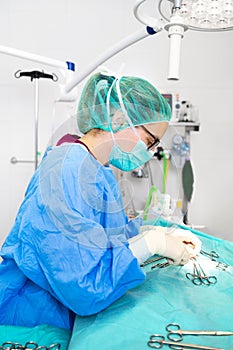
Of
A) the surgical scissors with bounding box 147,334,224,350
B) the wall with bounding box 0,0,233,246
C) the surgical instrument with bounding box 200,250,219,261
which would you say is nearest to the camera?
the surgical scissors with bounding box 147,334,224,350

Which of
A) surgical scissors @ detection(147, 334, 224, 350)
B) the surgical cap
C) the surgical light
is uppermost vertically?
the surgical light

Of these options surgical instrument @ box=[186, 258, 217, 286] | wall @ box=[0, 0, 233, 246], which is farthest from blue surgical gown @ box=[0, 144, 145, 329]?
wall @ box=[0, 0, 233, 246]

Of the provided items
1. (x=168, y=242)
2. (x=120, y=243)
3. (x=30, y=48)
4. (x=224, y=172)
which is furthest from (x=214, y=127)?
(x=120, y=243)

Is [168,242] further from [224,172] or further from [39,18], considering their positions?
[39,18]

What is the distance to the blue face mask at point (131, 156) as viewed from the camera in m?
1.08

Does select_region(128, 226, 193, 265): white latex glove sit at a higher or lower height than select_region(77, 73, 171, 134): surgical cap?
lower

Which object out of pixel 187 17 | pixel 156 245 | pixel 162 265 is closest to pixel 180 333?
pixel 156 245

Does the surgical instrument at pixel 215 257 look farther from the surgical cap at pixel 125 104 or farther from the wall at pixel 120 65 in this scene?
the wall at pixel 120 65

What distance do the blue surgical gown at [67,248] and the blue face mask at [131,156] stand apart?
0.04 meters

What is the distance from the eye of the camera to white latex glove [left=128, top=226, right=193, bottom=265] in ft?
3.92

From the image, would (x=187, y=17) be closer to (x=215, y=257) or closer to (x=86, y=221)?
(x=86, y=221)

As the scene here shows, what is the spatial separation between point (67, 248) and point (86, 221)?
0.08 m

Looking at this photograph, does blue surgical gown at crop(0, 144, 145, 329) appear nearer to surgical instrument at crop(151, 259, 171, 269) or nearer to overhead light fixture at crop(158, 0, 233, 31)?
surgical instrument at crop(151, 259, 171, 269)

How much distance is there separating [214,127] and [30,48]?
1545 mm
